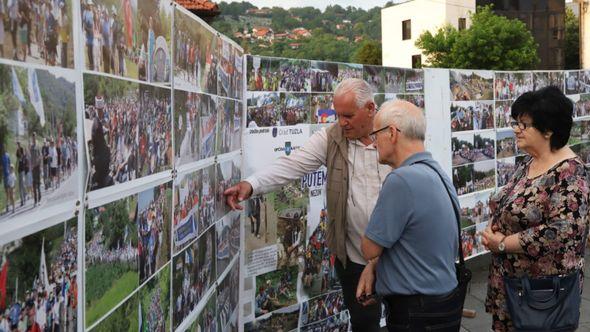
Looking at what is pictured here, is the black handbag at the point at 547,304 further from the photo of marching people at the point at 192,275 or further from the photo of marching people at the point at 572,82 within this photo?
the photo of marching people at the point at 572,82

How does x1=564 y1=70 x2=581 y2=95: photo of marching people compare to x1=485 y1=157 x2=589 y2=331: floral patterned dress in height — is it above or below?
above

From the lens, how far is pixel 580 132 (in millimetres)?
8445

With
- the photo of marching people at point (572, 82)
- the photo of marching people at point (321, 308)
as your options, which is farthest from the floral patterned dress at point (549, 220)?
the photo of marching people at point (572, 82)

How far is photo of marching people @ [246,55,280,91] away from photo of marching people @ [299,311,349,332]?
5.62 ft

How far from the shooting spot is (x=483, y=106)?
21.4ft

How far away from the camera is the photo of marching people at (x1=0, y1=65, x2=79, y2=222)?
4.17 feet

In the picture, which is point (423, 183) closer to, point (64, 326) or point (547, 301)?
point (547, 301)

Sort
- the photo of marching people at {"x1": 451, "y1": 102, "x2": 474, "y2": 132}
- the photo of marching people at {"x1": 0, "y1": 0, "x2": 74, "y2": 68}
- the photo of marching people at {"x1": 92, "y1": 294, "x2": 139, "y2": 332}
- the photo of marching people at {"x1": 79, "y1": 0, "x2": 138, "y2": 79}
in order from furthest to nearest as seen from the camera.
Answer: the photo of marching people at {"x1": 451, "y1": 102, "x2": 474, "y2": 132} → the photo of marching people at {"x1": 92, "y1": 294, "x2": 139, "y2": 332} → the photo of marching people at {"x1": 79, "y1": 0, "x2": 138, "y2": 79} → the photo of marching people at {"x1": 0, "y1": 0, "x2": 74, "y2": 68}

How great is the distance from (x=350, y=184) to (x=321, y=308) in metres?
1.39

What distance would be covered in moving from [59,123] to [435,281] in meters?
1.70

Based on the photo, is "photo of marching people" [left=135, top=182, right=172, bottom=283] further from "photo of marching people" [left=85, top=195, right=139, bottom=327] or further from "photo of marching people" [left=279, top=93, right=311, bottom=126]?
"photo of marching people" [left=279, top=93, right=311, bottom=126]

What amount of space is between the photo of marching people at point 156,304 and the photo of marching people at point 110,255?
12 centimetres

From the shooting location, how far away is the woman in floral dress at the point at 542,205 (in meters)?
2.90

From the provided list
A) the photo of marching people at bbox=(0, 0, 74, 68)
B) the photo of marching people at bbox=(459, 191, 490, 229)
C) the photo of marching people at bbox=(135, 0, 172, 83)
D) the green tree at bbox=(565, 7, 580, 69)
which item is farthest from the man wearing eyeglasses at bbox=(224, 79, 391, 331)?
the green tree at bbox=(565, 7, 580, 69)
